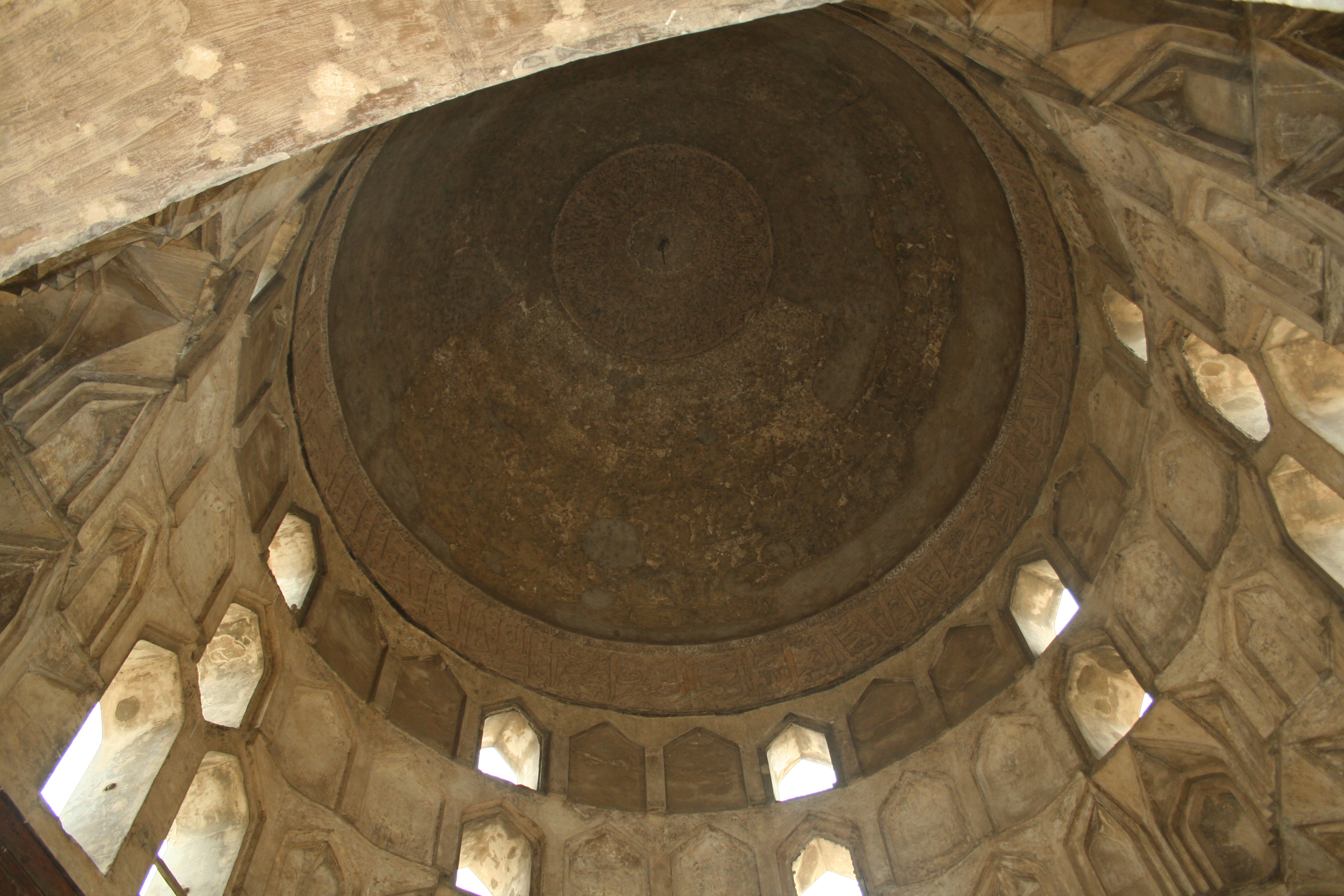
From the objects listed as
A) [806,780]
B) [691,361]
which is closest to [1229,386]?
[806,780]

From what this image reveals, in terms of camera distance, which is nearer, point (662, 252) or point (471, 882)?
point (471, 882)

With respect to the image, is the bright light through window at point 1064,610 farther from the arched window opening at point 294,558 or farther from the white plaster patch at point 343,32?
the white plaster patch at point 343,32

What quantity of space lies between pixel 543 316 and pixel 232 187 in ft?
20.2

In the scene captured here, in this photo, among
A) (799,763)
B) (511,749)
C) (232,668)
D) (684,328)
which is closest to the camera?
(232,668)

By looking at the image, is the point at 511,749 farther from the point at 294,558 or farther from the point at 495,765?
the point at 294,558

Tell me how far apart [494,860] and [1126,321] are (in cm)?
685

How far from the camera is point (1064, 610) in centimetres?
836

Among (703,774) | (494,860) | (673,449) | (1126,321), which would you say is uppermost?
(673,449)

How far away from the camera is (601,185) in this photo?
1087 cm

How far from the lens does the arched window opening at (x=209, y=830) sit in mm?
6035

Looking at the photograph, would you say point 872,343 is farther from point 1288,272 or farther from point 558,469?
point 1288,272

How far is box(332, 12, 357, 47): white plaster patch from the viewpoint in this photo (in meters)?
2.49

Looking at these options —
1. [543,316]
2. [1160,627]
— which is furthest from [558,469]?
[1160,627]

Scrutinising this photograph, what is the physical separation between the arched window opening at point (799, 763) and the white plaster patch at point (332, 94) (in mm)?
7543
